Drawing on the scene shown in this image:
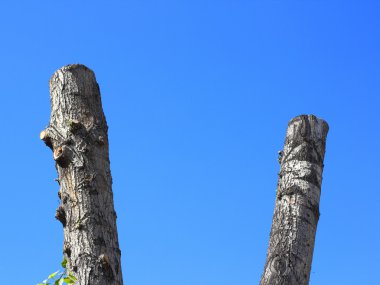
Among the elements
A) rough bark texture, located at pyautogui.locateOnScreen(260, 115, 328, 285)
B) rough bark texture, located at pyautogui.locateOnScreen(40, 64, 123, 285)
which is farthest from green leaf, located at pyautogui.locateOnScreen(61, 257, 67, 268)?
rough bark texture, located at pyautogui.locateOnScreen(260, 115, 328, 285)

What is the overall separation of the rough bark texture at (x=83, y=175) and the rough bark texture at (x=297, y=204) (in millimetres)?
2278

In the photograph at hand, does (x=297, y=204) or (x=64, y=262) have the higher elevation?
(x=297, y=204)

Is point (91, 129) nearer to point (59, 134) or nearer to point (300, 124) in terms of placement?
point (59, 134)

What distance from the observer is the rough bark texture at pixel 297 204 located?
6.77m

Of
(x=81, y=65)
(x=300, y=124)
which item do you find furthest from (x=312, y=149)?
(x=81, y=65)

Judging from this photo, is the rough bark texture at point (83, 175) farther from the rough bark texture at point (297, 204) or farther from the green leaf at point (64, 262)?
the rough bark texture at point (297, 204)

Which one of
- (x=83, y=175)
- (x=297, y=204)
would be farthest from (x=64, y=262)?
(x=297, y=204)

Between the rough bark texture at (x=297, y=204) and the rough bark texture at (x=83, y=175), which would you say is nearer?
the rough bark texture at (x=83, y=175)

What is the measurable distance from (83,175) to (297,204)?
2742mm

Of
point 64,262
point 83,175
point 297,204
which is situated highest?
point 297,204

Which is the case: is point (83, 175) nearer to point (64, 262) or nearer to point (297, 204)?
point (64, 262)

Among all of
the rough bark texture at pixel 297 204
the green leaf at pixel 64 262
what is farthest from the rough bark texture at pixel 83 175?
the rough bark texture at pixel 297 204

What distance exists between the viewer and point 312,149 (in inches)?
297

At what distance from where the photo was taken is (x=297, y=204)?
23.3ft
